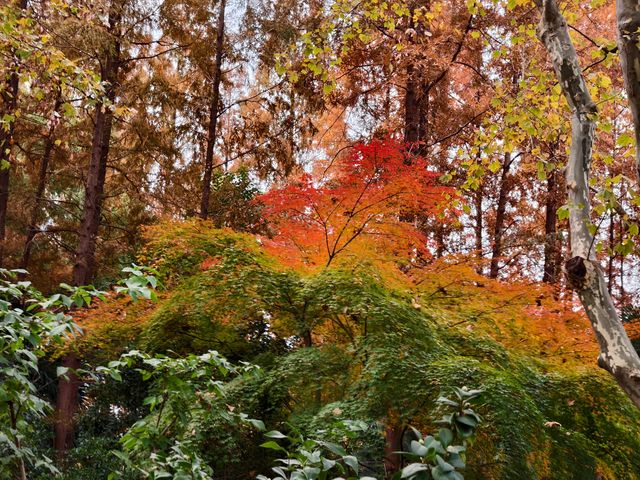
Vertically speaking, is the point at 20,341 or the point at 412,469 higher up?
the point at 20,341

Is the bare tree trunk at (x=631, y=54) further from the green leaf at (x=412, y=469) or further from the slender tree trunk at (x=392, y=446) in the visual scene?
the slender tree trunk at (x=392, y=446)

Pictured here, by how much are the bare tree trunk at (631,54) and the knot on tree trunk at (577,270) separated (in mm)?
607

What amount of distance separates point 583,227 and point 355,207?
3012mm

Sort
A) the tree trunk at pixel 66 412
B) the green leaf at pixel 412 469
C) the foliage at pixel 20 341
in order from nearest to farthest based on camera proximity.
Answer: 1. the green leaf at pixel 412 469
2. the foliage at pixel 20 341
3. the tree trunk at pixel 66 412

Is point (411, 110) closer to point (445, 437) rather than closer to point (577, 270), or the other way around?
point (577, 270)

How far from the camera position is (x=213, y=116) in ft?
31.4

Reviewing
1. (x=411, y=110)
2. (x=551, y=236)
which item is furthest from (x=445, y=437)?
(x=551, y=236)

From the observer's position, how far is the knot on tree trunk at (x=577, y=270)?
2949mm

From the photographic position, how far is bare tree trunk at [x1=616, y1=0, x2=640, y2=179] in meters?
2.56

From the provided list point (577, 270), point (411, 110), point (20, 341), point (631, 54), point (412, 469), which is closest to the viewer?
point (412, 469)

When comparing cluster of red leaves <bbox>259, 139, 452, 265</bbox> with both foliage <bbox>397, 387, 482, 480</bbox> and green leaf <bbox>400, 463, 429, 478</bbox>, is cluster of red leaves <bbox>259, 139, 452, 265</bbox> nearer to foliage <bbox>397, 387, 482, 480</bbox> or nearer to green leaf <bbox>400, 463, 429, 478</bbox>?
foliage <bbox>397, 387, 482, 480</bbox>

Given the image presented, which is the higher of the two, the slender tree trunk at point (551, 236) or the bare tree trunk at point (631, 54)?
the slender tree trunk at point (551, 236)

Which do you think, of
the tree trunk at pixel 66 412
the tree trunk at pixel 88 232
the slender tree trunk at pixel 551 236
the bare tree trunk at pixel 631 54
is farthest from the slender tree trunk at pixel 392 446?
the slender tree trunk at pixel 551 236

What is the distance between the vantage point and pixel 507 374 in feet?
15.3
